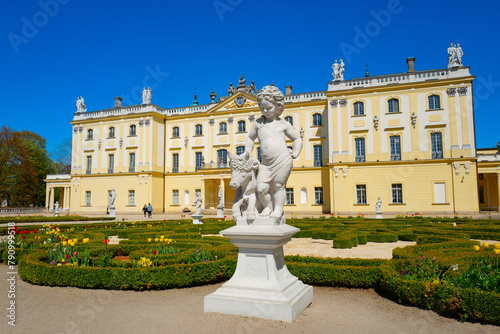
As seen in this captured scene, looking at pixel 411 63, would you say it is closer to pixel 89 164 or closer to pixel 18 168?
pixel 89 164

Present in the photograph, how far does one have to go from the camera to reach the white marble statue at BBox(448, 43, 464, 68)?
2568 cm

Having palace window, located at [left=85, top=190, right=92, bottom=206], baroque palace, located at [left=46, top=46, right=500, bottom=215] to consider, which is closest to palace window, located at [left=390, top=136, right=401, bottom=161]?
baroque palace, located at [left=46, top=46, right=500, bottom=215]

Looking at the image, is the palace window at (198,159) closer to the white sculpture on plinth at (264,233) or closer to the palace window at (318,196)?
the palace window at (318,196)

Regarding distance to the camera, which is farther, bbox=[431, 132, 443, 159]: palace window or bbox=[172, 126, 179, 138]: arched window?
bbox=[172, 126, 179, 138]: arched window

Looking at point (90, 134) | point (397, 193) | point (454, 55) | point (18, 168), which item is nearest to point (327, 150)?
point (397, 193)

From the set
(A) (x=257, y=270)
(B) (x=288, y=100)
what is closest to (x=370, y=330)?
(A) (x=257, y=270)

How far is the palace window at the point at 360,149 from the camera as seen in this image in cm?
2730

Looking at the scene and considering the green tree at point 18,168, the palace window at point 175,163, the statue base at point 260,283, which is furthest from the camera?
the green tree at point 18,168

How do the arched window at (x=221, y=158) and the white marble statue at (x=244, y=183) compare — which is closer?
the white marble statue at (x=244, y=183)

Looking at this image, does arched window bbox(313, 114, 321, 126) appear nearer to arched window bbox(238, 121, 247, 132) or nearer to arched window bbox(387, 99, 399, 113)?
arched window bbox(387, 99, 399, 113)

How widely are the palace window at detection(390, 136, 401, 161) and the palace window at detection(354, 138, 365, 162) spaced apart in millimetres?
2053

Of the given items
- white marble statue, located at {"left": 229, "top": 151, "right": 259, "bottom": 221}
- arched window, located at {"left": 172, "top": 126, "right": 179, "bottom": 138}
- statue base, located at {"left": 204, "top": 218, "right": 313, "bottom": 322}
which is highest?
arched window, located at {"left": 172, "top": 126, "right": 179, "bottom": 138}

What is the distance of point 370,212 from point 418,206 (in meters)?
3.30

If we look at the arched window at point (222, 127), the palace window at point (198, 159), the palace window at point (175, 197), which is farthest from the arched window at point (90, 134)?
the arched window at point (222, 127)
